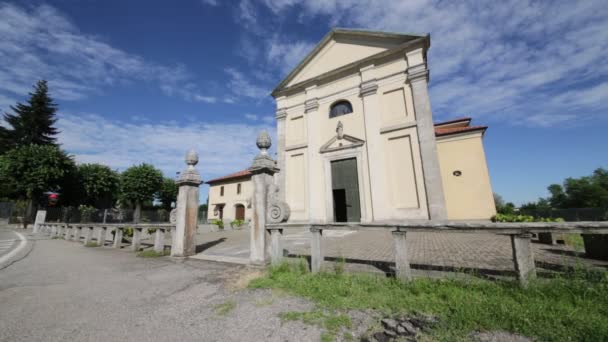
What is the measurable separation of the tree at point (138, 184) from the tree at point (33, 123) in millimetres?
12914

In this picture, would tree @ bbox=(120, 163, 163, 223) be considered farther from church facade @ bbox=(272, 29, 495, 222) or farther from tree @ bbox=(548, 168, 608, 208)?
tree @ bbox=(548, 168, 608, 208)

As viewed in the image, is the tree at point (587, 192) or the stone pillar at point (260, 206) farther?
the tree at point (587, 192)

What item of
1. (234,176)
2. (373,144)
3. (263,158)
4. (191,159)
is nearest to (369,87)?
(373,144)

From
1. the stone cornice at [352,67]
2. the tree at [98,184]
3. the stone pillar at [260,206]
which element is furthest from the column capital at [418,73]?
the tree at [98,184]

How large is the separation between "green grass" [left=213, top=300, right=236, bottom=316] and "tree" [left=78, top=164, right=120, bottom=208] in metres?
32.1

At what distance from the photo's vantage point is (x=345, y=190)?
13242mm

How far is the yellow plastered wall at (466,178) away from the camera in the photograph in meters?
12.3

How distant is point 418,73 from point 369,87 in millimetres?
2557

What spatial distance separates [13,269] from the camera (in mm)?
5070

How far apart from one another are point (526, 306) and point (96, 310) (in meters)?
4.88

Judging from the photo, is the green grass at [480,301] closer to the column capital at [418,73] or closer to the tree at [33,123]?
the column capital at [418,73]

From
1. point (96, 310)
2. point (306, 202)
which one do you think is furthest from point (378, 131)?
point (96, 310)

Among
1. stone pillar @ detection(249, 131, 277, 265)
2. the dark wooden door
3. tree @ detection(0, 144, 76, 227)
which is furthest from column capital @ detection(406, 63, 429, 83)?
tree @ detection(0, 144, 76, 227)

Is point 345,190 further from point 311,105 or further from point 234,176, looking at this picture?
point 234,176
